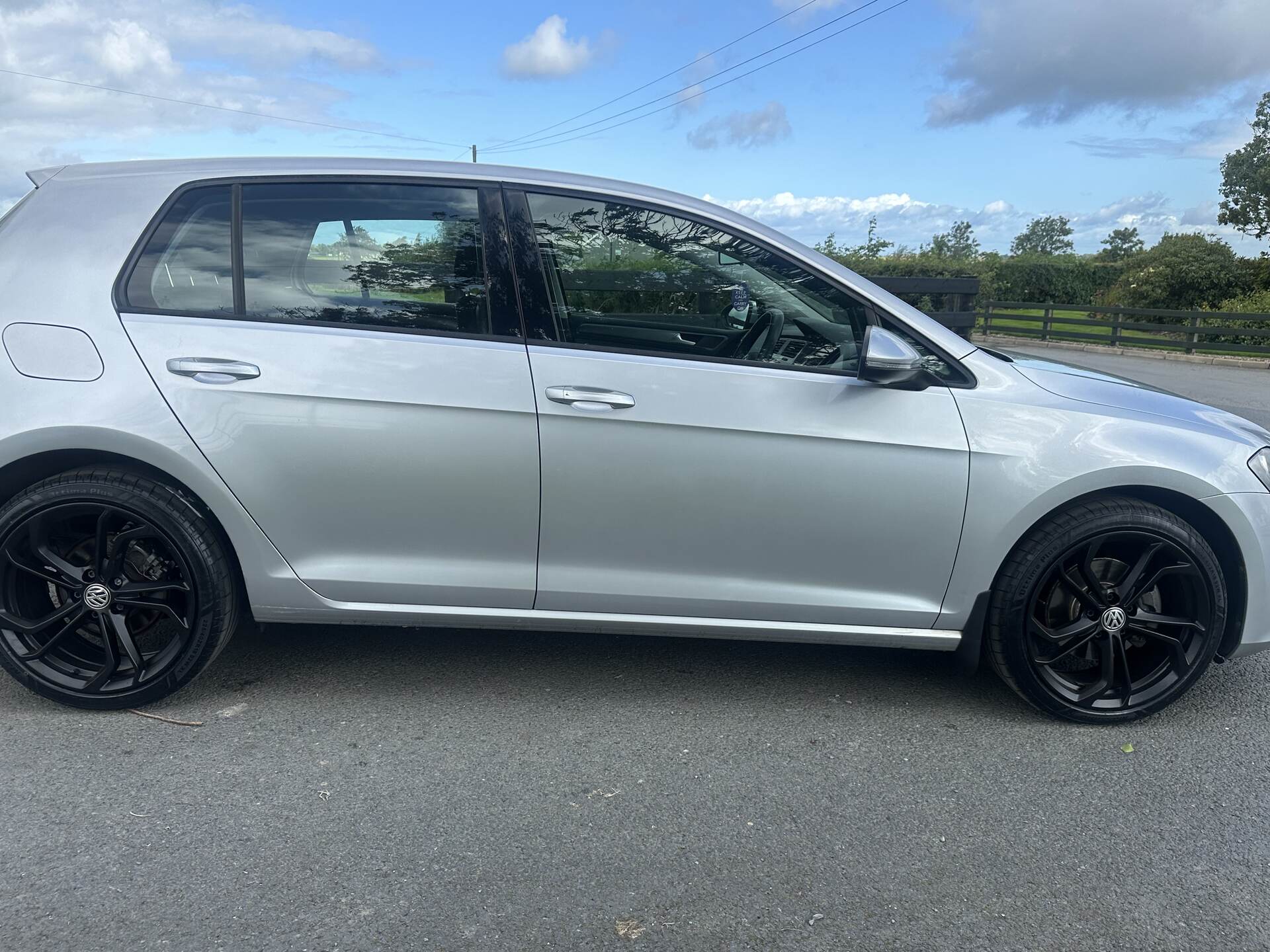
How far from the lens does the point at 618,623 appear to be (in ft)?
10.4

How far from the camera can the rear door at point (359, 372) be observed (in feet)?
9.71

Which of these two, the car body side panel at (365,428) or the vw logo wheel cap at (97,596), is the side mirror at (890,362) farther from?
Result: the vw logo wheel cap at (97,596)

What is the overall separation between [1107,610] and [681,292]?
5.92ft

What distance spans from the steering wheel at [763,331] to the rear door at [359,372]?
0.72 m

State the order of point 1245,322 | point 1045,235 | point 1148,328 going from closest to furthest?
1. point 1245,322
2. point 1148,328
3. point 1045,235

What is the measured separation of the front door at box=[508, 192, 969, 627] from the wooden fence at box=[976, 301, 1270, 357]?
19.9m

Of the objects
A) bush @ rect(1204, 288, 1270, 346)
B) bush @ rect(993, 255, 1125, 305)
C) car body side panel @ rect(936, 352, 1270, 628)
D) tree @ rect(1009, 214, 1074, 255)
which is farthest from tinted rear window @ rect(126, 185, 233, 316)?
tree @ rect(1009, 214, 1074, 255)

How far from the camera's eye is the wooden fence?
1978 centimetres

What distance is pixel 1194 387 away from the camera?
1356cm

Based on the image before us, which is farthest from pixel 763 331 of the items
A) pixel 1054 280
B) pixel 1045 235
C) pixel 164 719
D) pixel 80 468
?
pixel 1045 235

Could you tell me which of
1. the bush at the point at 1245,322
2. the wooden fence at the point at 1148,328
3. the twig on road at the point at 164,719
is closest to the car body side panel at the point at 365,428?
the twig on road at the point at 164,719

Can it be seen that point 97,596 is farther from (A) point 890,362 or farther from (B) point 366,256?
(A) point 890,362

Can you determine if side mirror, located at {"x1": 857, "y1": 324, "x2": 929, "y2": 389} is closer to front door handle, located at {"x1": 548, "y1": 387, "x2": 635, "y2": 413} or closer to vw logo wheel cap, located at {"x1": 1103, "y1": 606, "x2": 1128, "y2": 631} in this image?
front door handle, located at {"x1": 548, "y1": 387, "x2": 635, "y2": 413}

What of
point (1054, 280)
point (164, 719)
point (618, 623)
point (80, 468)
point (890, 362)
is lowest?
point (164, 719)
